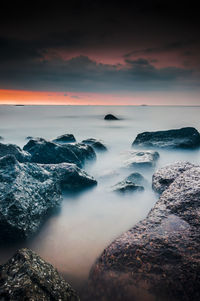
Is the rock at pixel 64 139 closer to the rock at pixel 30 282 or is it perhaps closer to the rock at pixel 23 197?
the rock at pixel 23 197

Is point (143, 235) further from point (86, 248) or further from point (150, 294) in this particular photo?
point (86, 248)

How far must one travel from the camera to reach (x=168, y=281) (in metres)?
2.24

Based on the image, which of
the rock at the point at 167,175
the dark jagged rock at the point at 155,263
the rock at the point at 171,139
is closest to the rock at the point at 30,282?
the dark jagged rock at the point at 155,263

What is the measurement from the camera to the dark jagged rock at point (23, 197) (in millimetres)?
3020

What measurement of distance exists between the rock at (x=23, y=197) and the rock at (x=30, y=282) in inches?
35.2

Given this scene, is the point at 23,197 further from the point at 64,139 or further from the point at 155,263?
the point at 64,139

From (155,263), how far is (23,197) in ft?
7.32

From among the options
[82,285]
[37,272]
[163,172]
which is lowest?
[82,285]

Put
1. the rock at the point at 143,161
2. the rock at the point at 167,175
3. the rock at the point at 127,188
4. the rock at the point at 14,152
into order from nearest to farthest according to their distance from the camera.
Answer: the rock at the point at 167,175, the rock at the point at 127,188, the rock at the point at 14,152, the rock at the point at 143,161

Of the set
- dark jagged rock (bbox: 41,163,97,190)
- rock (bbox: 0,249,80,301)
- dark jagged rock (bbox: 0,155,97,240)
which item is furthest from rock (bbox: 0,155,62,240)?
rock (bbox: 0,249,80,301)

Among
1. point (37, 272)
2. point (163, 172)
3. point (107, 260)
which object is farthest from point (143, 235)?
point (163, 172)

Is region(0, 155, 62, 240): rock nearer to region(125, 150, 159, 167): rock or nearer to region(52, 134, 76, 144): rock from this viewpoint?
region(125, 150, 159, 167): rock

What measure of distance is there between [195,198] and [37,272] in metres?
2.42

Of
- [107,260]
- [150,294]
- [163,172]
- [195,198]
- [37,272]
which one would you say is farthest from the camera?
[163,172]
